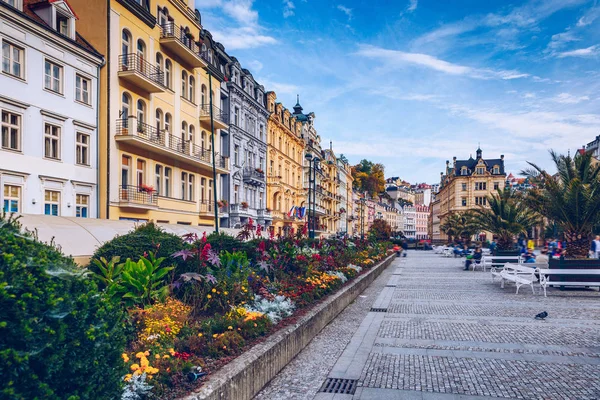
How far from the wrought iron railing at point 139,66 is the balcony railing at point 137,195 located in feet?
18.3

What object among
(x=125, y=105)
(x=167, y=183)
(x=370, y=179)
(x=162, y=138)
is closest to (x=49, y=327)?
(x=125, y=105)

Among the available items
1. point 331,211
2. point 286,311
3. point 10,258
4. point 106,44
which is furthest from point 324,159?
point 10,258

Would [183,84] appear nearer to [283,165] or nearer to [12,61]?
[12,61]

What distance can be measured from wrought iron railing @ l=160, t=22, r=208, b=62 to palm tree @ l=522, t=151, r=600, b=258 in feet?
64.7

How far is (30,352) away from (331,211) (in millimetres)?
77226

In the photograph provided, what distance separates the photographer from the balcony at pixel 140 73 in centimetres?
2194

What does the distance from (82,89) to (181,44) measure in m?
6.92

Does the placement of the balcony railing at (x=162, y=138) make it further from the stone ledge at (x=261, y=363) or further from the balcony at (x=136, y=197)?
the stone ledge at (x=261, y=363)

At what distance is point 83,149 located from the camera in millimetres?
20891

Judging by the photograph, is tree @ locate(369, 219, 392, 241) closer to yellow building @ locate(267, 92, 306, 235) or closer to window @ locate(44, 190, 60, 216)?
yellow building @ locate(267, 92, 306, 235)

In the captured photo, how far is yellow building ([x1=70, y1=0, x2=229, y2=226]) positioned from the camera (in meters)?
21.5

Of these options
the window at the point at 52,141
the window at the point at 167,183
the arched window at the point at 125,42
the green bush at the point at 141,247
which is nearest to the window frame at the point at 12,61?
the window at the point at 52,141

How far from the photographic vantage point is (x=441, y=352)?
755 centimetres

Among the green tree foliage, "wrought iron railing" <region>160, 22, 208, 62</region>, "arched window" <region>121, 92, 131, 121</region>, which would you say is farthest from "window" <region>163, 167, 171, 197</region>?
the green tree foliage
